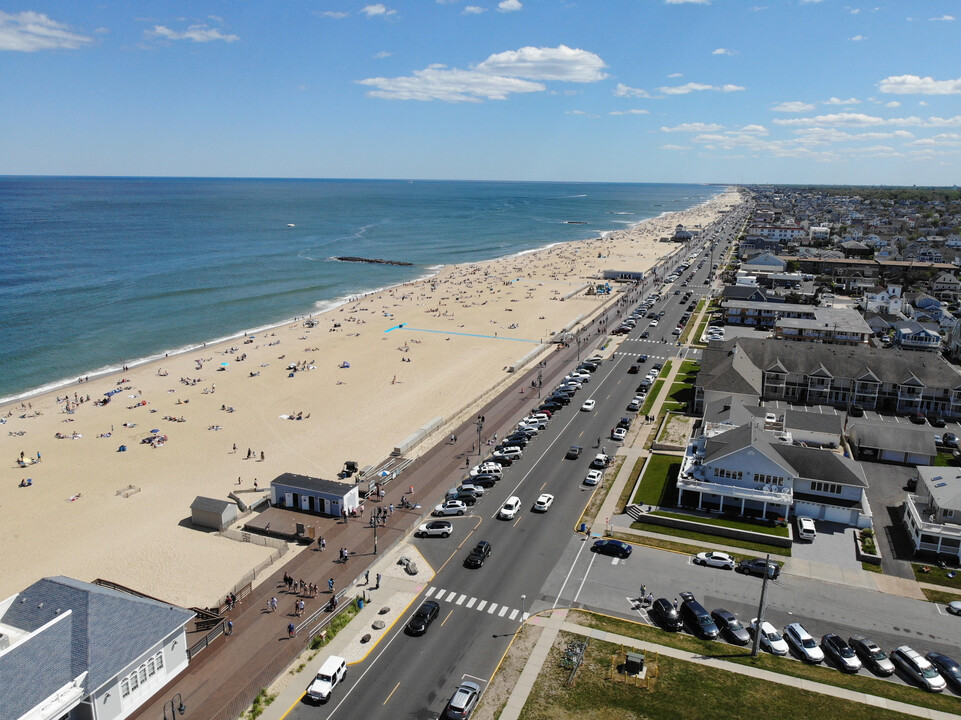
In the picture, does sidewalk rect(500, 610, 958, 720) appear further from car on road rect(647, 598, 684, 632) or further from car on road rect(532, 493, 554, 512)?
car on road rect(532, 493, 554, 512)

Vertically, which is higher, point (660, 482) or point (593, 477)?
point (593, 477)

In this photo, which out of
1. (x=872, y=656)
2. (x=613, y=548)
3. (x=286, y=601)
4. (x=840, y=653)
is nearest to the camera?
(x=872, y=656)

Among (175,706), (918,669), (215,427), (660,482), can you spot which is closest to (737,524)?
(660,482)

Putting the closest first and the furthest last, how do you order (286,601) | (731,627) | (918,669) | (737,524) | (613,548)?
(918,669)
(731,627)
(286,601)
(613,548)
(737,524)

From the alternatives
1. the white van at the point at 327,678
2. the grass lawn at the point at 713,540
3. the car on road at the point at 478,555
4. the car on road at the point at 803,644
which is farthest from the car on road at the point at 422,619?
the car on road at the point at 803,644

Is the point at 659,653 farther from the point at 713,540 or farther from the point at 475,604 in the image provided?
the point at 713,540

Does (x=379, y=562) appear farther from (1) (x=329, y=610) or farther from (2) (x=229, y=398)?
(2) (x=229, y=398)

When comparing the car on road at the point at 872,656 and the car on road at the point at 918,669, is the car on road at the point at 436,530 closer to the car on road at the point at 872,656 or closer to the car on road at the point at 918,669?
the car on road at the point at 872,656
